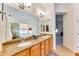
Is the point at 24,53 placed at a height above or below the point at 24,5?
below

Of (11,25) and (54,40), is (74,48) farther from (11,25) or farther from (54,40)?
(11,25)

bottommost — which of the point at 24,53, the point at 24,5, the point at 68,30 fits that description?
the point at 24,53

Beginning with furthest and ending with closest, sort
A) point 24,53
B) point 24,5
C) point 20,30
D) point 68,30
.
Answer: point 68,30, point 24,5, point 20,30, point 24,53

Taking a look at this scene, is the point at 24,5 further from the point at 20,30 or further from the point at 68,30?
the point at 68,30

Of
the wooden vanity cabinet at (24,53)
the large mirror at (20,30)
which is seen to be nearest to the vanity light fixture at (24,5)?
the large mirror at (20,30)

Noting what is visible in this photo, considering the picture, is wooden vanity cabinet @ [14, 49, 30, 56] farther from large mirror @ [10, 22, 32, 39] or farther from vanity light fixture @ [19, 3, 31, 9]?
vanity light fixture @ [19, 3, 31, 9]

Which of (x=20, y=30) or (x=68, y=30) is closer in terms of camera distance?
(x=20, y=30)

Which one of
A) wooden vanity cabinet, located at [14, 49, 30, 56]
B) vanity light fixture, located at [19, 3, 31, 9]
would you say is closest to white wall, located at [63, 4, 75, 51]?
vanity light fixture, located at [19, 3, 31, 9]

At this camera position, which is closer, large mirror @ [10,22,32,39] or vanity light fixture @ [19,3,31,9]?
large mirror @ [10,22,32,39]

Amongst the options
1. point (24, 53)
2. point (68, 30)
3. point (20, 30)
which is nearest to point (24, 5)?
point (20, 30)

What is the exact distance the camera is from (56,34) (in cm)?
295

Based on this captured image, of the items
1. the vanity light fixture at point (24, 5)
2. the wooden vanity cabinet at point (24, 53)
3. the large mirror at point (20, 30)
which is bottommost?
the wooden vanity cabinet at point (24, 53)

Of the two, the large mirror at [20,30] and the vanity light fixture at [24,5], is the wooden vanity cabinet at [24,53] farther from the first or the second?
the vanity light fixture at [24,5]

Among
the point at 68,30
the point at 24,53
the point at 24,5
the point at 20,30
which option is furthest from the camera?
the point at 68,30
